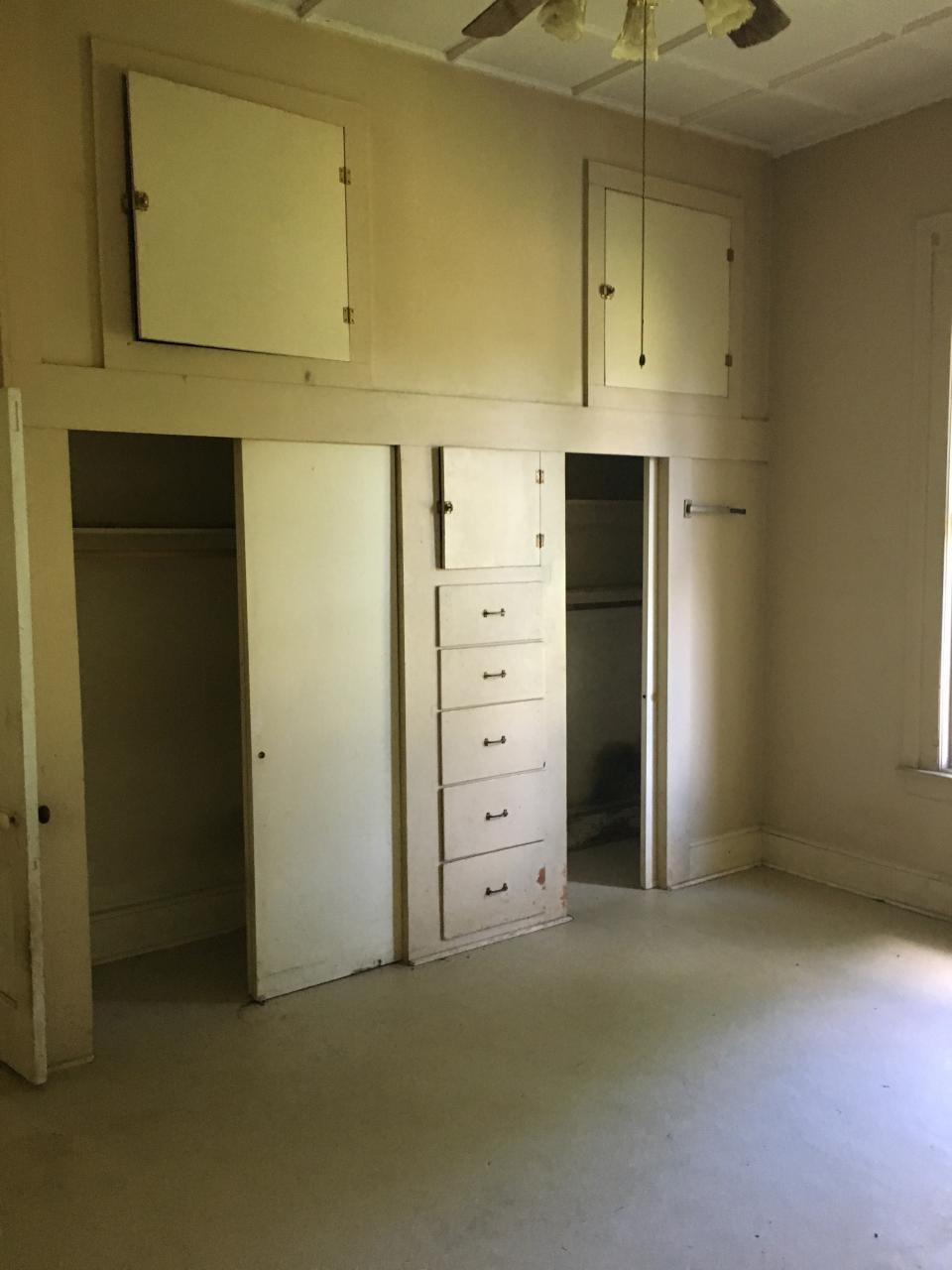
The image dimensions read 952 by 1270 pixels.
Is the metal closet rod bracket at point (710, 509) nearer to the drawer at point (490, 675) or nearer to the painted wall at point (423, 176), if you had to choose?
the painted wall at point (423, 176)

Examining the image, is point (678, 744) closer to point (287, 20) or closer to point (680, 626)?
point (680, 626)

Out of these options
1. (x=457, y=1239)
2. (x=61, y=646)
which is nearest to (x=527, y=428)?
(x=61, y=646)

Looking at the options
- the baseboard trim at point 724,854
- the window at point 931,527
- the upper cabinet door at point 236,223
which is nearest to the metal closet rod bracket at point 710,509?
the window at point 931,527

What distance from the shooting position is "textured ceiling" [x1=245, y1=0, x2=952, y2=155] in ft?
11.3

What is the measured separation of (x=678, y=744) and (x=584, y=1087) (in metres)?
1.89

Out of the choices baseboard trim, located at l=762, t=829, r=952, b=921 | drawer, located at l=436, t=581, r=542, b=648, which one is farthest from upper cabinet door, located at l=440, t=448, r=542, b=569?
baseboard trim, located at l=762, t=829, r=952, b=921

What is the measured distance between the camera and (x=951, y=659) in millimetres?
4281

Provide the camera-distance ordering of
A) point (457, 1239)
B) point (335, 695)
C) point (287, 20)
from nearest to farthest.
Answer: point (457, 1239) < point (287, 20) < point (335, 695)

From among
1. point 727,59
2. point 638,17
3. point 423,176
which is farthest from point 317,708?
point 727,59

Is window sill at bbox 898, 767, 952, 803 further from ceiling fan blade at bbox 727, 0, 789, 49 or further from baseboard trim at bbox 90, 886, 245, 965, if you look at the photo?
ceiling fan blade at bbox 727, 0, 789, 49

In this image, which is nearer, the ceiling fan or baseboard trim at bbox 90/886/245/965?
the ceiling fan

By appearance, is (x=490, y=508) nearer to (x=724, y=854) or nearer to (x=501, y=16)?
(x=501, y=16)

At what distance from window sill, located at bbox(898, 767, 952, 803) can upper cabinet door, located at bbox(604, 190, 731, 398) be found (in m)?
1.80

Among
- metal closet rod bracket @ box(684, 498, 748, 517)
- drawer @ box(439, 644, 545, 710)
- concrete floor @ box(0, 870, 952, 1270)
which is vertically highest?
metal closet rod bracket @ box(684, 498, 748, 517)
